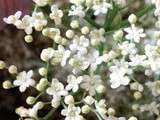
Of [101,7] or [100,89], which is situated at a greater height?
[101,7]

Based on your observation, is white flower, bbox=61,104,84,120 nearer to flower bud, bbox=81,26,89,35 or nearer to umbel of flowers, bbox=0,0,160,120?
umbel of flowers, bbox=0,0,160,120

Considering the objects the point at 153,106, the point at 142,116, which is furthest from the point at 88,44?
the point at 142,116

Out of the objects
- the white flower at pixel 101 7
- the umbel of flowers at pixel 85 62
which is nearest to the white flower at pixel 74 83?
the umbel of flowers at pixel 85 62

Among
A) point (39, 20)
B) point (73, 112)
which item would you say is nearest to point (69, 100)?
point (73, 112)

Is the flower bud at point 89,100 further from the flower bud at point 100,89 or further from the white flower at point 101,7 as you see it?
the white flower at point 101,7

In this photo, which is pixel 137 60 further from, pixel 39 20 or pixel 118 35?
pixel 39 20

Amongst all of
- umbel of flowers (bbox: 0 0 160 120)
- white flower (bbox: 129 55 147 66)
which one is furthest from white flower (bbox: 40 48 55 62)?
white flower (bbox: 129 55 147 66)
